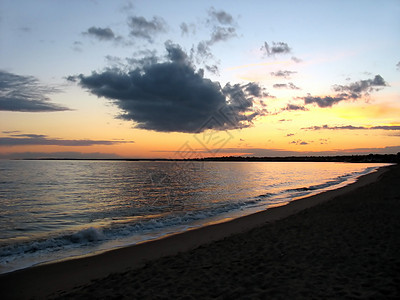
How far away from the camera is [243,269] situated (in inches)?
273

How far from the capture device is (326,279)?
19.7 ft

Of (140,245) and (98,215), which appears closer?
(140,245)

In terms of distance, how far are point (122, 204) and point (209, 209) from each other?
24.9 feet

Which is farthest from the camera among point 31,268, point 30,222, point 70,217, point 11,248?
point 70,217

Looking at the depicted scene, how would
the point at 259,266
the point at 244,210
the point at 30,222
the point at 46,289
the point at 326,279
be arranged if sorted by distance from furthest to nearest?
the point at 244,210 < the point at 30,222 < the point at 259,266 < the point at 46,289 < the point at 326,279

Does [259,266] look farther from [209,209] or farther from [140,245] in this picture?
[209,209]

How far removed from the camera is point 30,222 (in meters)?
15.3

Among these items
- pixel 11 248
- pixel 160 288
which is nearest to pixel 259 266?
pixel 160 288

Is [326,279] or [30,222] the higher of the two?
[326,279]

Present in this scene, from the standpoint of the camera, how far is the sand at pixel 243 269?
5.69 metres

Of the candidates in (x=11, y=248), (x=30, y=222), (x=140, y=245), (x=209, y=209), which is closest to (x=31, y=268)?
(x=11, y=248)

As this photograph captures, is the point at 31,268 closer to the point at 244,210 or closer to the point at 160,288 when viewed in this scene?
the point at 160,288

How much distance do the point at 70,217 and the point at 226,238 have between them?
11299 mm

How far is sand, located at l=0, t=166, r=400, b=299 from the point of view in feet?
18.7
